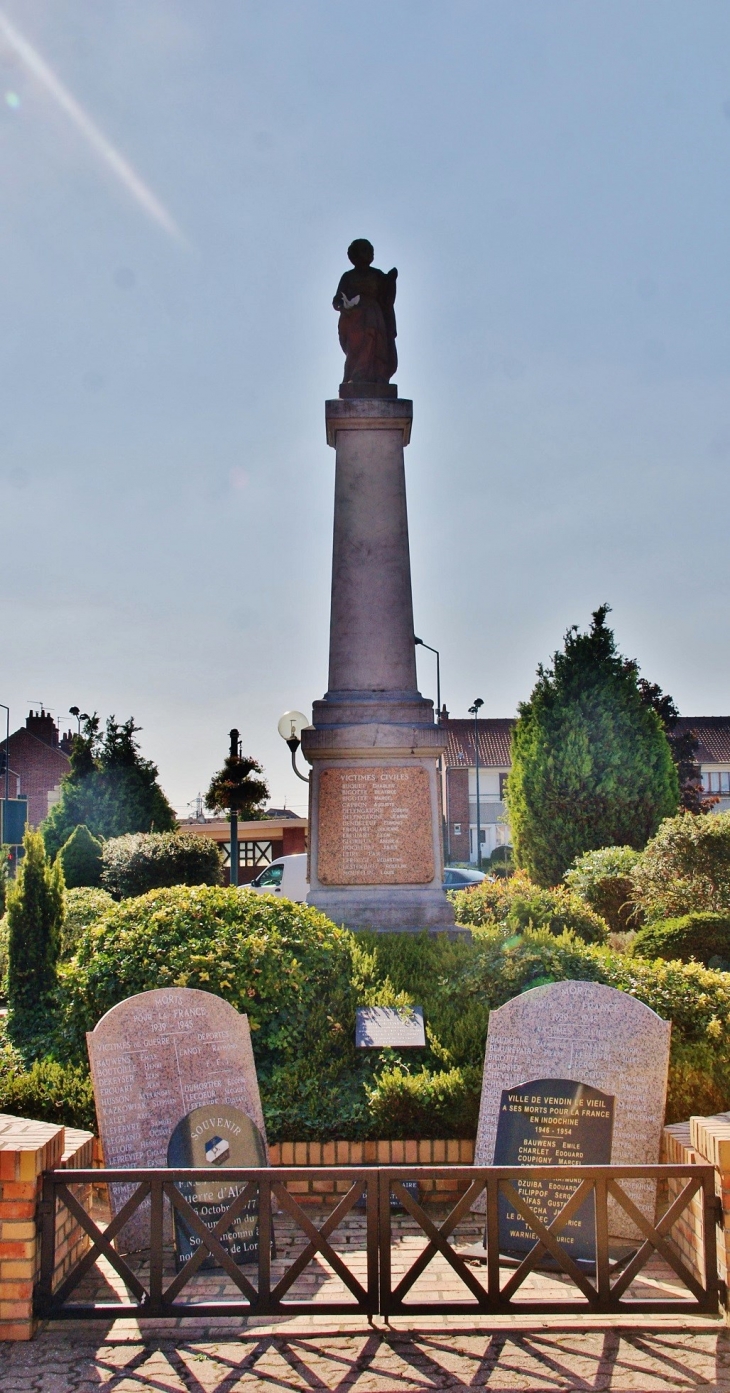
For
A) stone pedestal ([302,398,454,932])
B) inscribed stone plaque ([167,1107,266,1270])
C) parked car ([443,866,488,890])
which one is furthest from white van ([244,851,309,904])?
inscribed stone plaque ([167,1107,266,1270])

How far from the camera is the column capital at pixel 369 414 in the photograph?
34.1ft

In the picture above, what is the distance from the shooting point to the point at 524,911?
9625 millimetres

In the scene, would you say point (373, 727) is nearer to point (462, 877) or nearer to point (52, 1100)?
point (52, 1100)

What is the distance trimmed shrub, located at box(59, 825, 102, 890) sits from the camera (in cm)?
1745

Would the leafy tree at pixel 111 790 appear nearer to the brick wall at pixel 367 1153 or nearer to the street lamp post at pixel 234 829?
the street lamp post at pixel 234 829

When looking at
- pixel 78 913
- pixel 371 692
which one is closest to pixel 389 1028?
pixel 371 692

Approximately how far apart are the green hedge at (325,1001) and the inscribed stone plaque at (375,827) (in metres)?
1.82

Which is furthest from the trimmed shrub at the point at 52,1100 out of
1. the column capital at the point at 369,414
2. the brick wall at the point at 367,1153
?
the column capital at the point at 369,414

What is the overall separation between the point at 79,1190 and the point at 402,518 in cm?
695

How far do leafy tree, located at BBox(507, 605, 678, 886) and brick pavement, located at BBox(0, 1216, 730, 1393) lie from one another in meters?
12.9

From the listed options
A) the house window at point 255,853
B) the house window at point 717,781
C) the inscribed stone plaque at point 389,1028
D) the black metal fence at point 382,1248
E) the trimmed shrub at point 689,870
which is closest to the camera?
the black metal fence at point 382,1248

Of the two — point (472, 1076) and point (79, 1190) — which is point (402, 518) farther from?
point (79, 1190)

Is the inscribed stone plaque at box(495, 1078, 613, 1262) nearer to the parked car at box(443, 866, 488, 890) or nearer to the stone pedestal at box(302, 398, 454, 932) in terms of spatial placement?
the stone pedestal at box(302, 398, 454, 932)

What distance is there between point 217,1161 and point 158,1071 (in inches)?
20.9
